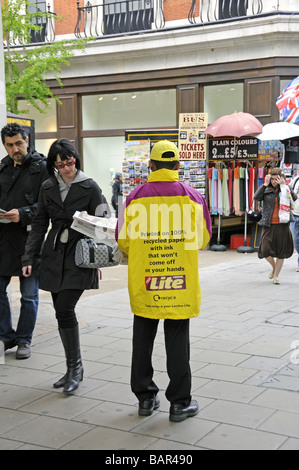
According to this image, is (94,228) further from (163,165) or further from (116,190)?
(116,190)

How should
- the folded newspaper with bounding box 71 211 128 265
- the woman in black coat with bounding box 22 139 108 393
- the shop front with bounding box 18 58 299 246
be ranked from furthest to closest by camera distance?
1. the shop front with bounding box 18 58 299 246
2. the woman in black coat with bounding box 22 139 108 393
3. the folded newspaper with bounding box 71 211 128 265

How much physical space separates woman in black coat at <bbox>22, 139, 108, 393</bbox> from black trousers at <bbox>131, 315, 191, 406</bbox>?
0.73 meters

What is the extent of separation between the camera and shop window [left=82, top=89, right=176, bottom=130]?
53.6ft

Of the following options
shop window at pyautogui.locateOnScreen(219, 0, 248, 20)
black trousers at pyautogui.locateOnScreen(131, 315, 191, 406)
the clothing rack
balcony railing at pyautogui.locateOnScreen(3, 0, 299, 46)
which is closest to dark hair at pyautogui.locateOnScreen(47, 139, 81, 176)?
black trousers at pyautogui.locateOnScreen(131, 315, 191, 406)

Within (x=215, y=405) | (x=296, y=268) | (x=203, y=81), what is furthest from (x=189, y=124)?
(x=215, y=405)

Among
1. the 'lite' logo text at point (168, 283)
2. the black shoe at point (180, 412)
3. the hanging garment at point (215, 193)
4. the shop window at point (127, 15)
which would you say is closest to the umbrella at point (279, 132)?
the hanging garment at point (215, 193)

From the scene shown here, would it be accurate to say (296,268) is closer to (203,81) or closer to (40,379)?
(203,81)

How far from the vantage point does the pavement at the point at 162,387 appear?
12.3ft

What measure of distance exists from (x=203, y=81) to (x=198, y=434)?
41.4 feet

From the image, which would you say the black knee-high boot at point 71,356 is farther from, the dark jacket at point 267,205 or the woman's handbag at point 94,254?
the dark jacket at point 267,205

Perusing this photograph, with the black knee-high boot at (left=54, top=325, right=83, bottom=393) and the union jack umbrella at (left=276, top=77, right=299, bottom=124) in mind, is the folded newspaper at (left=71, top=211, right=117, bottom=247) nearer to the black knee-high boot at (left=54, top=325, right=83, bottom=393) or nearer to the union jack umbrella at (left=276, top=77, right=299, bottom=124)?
the black knee-high boot at (left=54, top=325, right=83, bottom=393)

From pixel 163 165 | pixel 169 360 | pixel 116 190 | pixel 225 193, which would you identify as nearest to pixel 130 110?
pixel 116 190

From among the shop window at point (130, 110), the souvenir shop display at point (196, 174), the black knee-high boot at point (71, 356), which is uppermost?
the shop window at point (130, 110)

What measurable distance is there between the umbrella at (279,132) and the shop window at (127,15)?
18.3 ft
